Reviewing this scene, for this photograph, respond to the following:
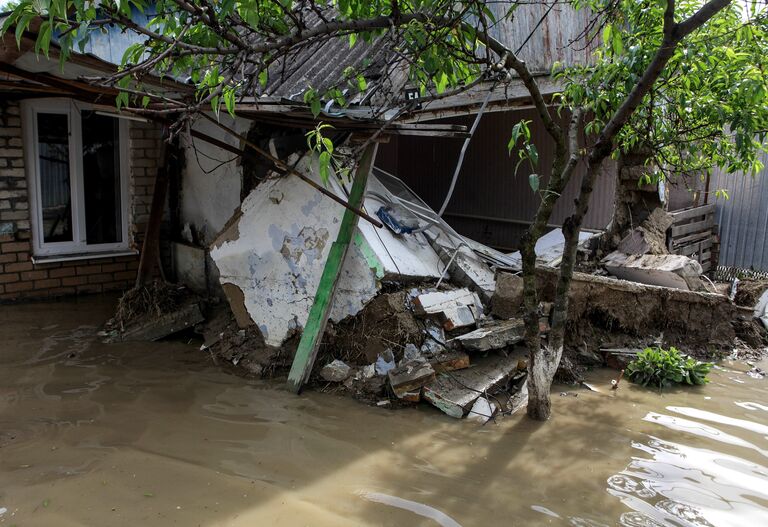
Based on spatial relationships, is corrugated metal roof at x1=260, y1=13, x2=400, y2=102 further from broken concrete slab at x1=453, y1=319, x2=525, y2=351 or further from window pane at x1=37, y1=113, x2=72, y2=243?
window pane at x1=37, y1=113, x2=72, y2=243

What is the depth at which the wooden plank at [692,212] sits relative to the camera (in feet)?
23.7

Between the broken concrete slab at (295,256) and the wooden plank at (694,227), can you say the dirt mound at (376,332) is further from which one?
the wooden plank at (694,227)

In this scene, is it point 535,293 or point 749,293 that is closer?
point 535,293

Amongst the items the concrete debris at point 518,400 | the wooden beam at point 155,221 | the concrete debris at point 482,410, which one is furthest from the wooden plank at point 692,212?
the wooden beam at point 155,221

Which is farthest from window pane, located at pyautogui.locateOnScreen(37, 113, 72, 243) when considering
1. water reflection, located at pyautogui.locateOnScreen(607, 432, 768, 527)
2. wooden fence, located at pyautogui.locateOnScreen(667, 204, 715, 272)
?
wooden fence, located at pyautogui.locateOnScreen(667, 204, 715, 272)

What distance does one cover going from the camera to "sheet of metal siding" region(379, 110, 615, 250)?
7.77 m

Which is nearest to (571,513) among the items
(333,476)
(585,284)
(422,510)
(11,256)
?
(422,510)

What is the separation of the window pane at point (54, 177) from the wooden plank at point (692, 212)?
282 inches

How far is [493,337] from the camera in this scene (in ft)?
16.9

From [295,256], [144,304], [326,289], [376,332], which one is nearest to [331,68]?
[295,256]

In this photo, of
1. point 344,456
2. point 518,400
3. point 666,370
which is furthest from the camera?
point 666,370

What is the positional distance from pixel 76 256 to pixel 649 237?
6.57 meters

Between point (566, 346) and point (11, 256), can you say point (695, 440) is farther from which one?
point (11, 256)

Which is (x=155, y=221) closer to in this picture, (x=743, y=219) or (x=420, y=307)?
(x=420, y=307)
